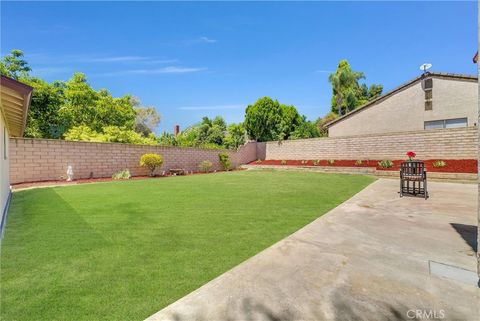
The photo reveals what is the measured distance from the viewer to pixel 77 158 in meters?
13.6

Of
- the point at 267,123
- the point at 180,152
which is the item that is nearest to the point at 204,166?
the point at 180,152

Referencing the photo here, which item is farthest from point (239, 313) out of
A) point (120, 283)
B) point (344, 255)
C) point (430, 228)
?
point (430, 228)

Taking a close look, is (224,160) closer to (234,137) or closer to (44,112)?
(44,112)

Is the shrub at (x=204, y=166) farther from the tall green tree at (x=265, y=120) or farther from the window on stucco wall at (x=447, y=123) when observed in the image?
the window on stucco wall at (x=447, y=123)

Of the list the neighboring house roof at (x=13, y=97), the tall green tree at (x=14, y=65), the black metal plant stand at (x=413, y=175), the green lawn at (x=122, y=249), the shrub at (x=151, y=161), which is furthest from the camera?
the tall green tree at (x=14, y=65)

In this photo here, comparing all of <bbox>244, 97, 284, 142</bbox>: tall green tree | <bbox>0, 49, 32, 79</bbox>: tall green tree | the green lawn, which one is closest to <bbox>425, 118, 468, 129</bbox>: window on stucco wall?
<bbox>244, 97, 284, 142</bbox>: tall green tree

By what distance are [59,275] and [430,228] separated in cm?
627

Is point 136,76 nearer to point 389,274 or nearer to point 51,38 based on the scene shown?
point 51,38

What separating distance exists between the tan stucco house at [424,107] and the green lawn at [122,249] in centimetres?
1725

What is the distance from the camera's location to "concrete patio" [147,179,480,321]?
2145 millimetres

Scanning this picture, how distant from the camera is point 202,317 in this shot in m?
2.07

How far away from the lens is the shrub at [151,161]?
53.1 feet

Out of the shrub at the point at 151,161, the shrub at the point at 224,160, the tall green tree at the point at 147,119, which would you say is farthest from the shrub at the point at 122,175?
the tall green tree at the point at 147,119

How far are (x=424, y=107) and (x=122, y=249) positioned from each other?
22963mm
